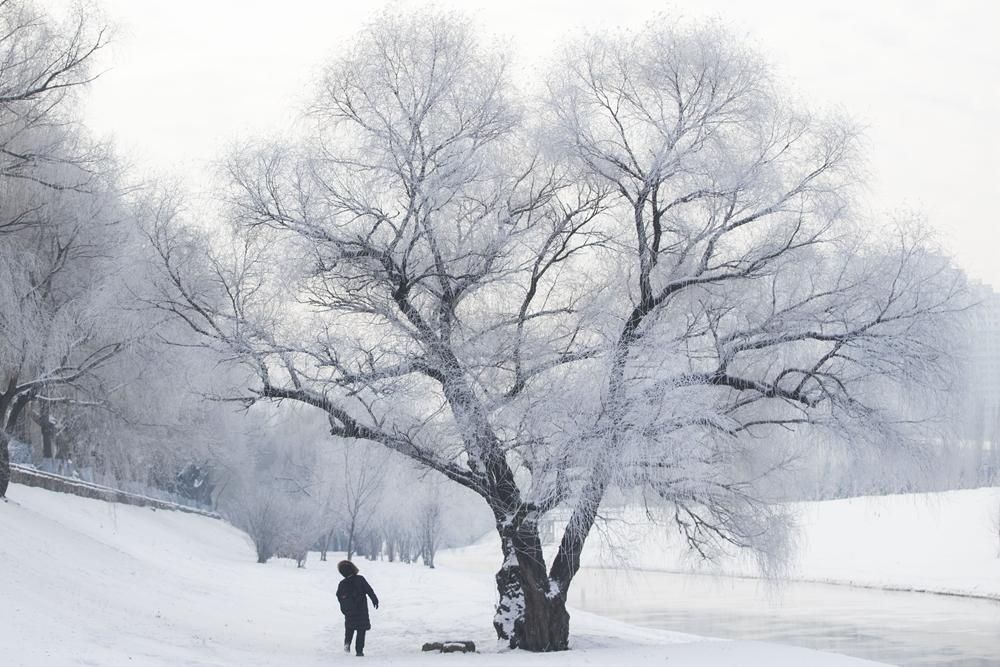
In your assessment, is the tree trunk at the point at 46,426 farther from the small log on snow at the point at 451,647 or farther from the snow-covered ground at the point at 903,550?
the snow-covered ground at the point at 903,550

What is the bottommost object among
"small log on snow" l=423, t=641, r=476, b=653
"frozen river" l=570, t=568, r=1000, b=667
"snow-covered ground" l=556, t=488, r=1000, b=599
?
"small log on snow" l=423, t=641, r=476, b=653

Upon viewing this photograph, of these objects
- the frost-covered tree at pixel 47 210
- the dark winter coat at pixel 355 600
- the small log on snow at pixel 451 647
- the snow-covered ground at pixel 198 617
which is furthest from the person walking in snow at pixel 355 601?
the frost-covered tree at pixel 47 210

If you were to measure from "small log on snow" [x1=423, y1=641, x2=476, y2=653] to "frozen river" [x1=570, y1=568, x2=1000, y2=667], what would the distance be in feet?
7.38

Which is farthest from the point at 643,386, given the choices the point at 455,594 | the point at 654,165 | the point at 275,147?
the point at 455,594

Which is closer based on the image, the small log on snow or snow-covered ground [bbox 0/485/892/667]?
snow-covered ground [bbox 0/485/892/667]

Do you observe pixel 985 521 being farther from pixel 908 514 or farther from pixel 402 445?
pixel 402 445

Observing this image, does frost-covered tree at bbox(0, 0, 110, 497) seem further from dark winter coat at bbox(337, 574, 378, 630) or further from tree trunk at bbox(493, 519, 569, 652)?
tree trunk at bbox(493, 519, 569, 652)

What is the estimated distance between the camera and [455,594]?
100 ft

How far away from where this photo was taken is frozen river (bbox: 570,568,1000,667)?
23.5 m

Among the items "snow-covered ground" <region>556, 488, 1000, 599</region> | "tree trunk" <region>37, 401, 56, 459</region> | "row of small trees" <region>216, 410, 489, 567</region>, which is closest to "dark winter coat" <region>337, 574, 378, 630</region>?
"tree trunk" <region>37, 401, 56, 459</region>

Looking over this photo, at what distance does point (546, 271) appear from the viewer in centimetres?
1700

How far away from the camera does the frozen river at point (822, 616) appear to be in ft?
76.9

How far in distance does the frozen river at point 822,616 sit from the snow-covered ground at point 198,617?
5.91 ft

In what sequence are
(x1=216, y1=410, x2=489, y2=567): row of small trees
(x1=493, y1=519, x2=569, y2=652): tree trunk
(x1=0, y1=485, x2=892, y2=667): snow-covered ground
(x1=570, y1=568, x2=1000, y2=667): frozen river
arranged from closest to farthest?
(x1=0, y1=485, x2=892, y2=667): snow-covered ground, (x1=493, y1=519, x2=569, y2=652): tree trunk, (x1=570, y1=568, x2=1000, y2=667): frozen river, (x1=216, y1=410, x2=489, y2=567): row of small trees
